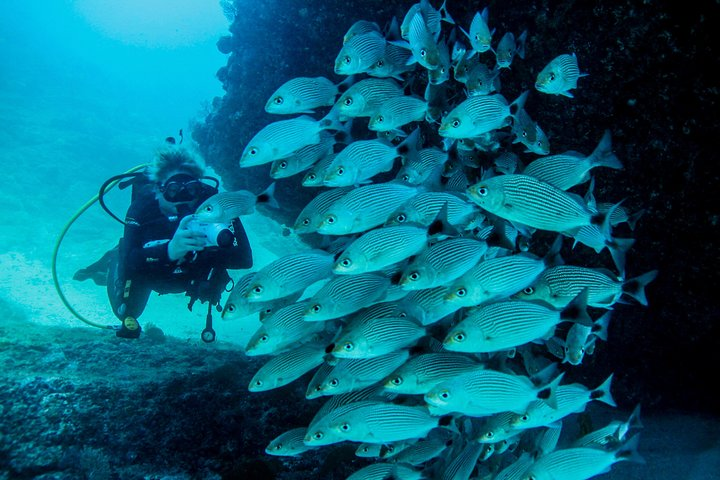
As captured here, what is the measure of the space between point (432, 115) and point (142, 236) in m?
4.20

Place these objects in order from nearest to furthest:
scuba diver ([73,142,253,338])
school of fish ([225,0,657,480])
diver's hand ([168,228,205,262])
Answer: school of fish ([225,0,657,480]) < diver's hand ([168,228,205,262]) < scuba diver ([73,142,253,338])

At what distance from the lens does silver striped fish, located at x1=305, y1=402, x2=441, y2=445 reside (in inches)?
104

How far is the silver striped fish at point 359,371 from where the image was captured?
2836 millimetres

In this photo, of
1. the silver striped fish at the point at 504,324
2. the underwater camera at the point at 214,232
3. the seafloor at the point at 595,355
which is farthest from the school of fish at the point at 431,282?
the seafloor at the point at 595,355

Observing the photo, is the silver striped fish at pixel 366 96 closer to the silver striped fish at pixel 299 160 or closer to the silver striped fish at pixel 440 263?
the silver striped fish at pixel 299 160

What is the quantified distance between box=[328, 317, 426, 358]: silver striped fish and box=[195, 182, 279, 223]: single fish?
1282mm

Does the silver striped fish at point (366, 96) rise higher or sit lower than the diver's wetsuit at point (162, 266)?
higher

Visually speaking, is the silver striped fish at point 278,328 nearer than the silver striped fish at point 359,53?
Yes

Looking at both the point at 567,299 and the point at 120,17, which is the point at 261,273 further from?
the point at 120,17

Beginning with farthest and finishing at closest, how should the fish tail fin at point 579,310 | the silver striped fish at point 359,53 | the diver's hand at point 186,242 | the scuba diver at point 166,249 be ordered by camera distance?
the scuba diver at point 166,249, the diver's hand at point 186,242, the silver striped fish at point 359,53, the fish tail fin at point 579,310

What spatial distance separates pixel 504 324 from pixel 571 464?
1.23 meters

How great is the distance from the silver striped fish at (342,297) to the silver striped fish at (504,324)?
632 mm

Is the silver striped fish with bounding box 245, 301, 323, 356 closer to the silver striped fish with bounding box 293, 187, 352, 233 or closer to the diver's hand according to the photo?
the silver striped fish with bounding box 293, 187, 352, 233

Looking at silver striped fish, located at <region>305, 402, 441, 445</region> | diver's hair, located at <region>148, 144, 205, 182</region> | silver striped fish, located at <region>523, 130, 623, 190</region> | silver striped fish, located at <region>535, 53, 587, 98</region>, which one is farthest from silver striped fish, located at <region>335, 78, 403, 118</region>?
diver's hair, located at <region>148, 144, 205, 182</region>
